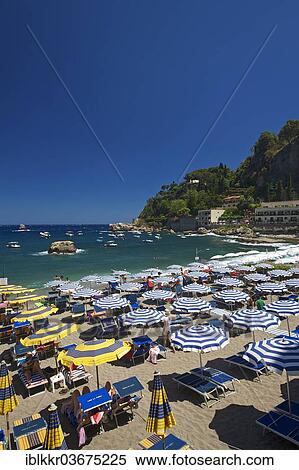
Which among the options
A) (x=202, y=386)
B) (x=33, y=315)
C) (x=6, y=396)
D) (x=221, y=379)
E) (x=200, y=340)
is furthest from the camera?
(x=33, y=315)

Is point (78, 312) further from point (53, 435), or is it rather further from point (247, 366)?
point (53, 435)

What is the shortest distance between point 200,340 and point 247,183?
453 ft

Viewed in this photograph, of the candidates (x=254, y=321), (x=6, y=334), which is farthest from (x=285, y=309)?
(x=6, y=334)

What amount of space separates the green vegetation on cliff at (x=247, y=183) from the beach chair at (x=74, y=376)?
10921cm

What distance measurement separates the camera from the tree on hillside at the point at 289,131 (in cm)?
12322

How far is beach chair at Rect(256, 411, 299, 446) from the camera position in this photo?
17.9 feet

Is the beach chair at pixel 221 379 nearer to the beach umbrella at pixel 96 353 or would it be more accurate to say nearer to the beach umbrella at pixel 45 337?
the beach umbrella at pixel 96 353

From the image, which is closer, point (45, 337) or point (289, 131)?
point (45, 337)

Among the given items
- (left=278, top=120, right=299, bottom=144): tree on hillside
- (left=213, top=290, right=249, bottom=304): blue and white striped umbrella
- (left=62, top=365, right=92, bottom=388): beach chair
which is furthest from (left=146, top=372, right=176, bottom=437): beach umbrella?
(left=278, top=120, right=299, bottom=144): tree on hillside

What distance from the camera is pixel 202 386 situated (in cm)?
753

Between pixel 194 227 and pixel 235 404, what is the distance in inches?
4732

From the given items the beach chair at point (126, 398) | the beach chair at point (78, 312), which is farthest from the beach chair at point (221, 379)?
the beach chair at point (78, 312)

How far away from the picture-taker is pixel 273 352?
20.6 ft

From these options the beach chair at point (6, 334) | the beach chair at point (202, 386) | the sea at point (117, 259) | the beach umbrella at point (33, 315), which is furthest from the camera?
the sea at point (117, 259)
